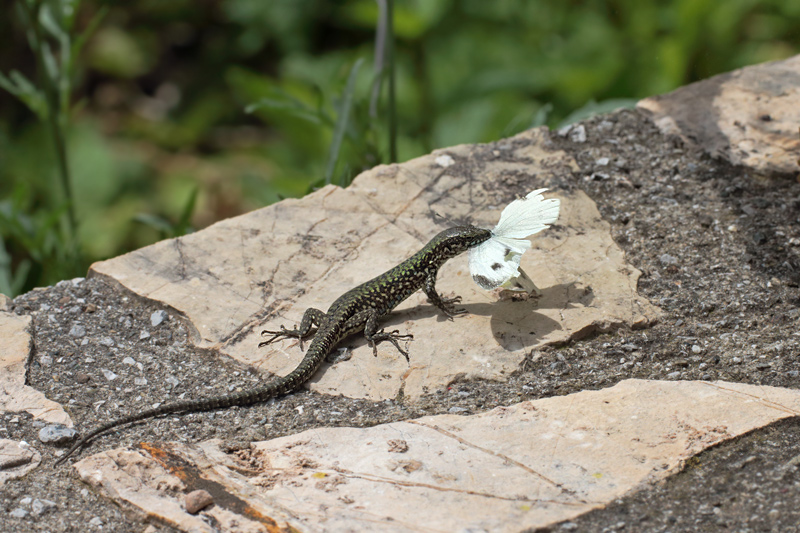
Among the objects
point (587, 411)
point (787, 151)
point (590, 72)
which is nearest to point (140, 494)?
point (587, 411)

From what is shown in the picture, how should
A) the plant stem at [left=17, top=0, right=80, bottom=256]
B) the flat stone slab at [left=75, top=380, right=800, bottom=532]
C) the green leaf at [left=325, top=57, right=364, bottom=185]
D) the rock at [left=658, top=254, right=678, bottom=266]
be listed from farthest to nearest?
the green leaf at [left=325, top=57, right=364, bottom=185], the plant stem at [left=17, top=0, right=80, bottom=256], the rock at [left=658, top=254, right=678, bottom=266], the flat stone slab at [left=75, top=380, right=800, bottom=532]

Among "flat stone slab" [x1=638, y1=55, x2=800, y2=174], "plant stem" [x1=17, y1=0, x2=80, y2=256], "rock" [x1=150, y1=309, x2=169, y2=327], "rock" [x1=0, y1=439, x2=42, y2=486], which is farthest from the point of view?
"plant stem" [x1=17, y1=0, x2=80, y2=256]

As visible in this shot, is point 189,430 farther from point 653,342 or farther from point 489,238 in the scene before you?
point 653,342

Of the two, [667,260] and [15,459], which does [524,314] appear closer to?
[667,260]

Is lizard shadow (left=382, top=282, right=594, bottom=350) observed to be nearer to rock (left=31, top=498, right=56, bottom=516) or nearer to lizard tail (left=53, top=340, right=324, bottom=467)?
lizard tail (left=53, top=340, right=324, bottom=467)

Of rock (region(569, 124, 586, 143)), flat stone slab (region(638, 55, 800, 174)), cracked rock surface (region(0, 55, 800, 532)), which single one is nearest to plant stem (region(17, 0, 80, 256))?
cracked rock surface (region(0, 55, 800, 532))
